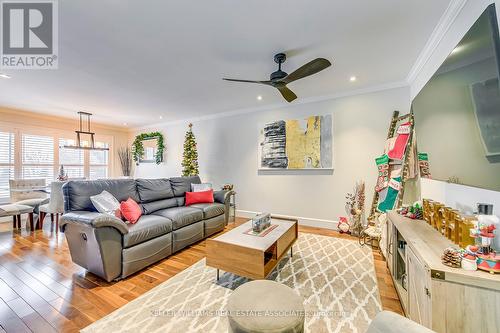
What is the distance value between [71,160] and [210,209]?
4950 mm

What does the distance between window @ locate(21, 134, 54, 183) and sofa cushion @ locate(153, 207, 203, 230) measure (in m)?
4.28

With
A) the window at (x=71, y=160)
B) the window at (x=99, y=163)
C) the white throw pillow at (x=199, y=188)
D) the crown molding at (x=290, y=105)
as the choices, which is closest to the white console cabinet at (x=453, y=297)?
the crown molding at (x=290, y=105)

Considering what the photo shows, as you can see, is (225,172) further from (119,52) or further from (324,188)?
(119,52)

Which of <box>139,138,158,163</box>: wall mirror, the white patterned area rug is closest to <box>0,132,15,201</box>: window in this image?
<box>139,138,158,163</box>: wall mirror

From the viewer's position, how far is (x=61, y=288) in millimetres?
2037

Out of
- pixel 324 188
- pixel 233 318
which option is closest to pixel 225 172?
pixel 324 188

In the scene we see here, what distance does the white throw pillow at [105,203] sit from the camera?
2.45m

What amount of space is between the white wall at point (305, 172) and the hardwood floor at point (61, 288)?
1.38 metres

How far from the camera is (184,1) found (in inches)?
66.0

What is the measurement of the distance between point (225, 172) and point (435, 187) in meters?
3.89

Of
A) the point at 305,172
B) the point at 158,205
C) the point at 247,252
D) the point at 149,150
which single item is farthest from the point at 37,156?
the point at 305,172

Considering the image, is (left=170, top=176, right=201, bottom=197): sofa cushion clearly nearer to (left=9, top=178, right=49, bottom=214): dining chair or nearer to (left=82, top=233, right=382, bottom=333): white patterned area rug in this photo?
(left=82, top=233, right=382, bottom=333): white patterned area rug

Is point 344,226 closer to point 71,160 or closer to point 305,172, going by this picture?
point 305,172

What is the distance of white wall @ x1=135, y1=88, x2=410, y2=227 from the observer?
11.6ft
